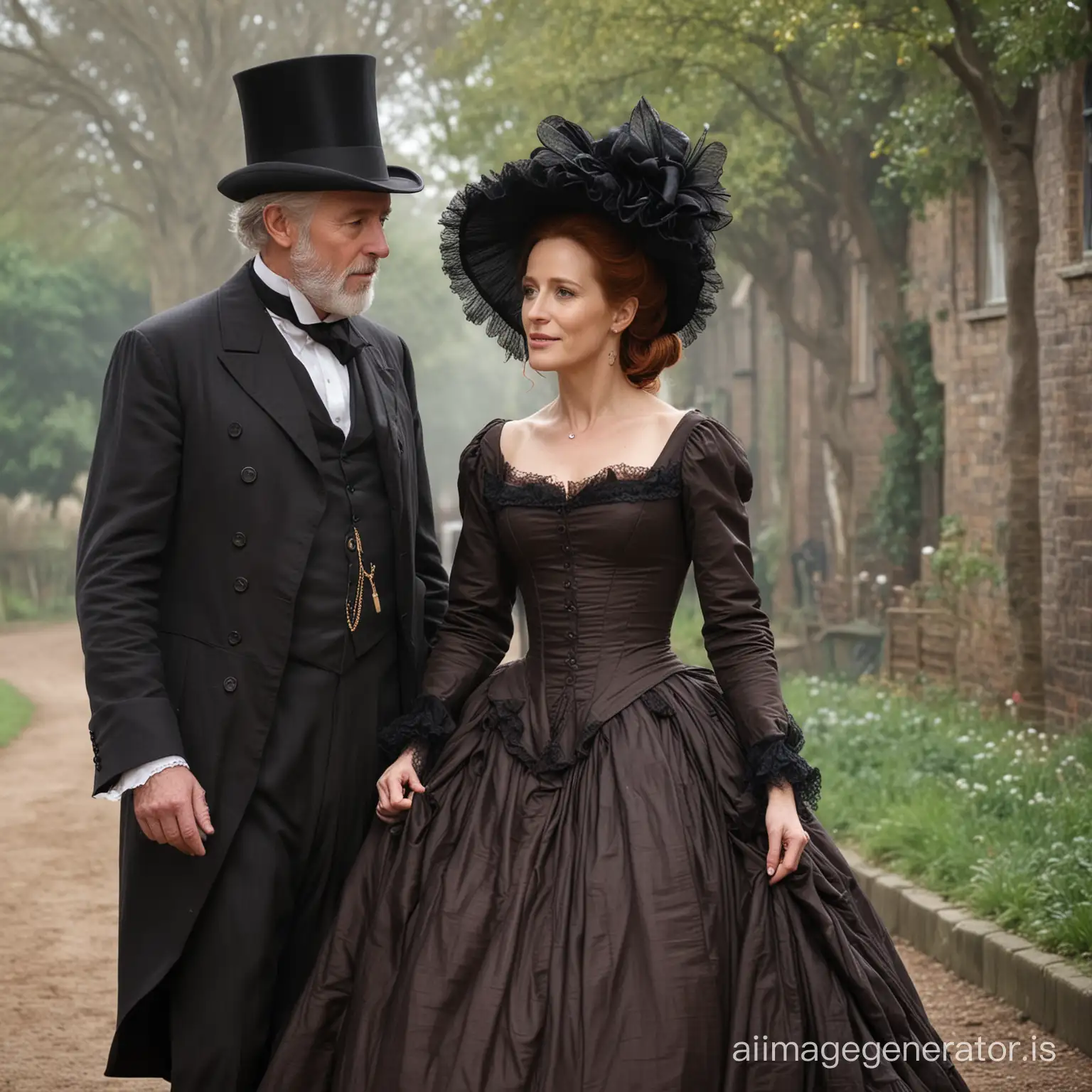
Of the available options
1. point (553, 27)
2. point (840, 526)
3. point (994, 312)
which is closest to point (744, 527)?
point (994, 312)

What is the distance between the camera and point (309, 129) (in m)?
3.32

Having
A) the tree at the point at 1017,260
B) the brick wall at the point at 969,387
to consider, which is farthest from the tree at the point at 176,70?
the tree at the point at 1017,260

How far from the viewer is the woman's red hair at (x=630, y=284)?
3.22m

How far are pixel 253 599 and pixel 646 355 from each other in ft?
3.07

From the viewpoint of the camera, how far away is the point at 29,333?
957 inches

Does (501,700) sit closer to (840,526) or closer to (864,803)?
(864,803)

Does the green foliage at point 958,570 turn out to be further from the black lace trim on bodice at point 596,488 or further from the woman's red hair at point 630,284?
the black lace trim on bodice at point 596,488

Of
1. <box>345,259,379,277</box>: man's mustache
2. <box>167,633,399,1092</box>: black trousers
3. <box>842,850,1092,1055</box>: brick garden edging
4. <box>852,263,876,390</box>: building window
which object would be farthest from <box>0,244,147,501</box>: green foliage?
<box>167,633,399,1092</box>: black trousers

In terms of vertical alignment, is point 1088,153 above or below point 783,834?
above

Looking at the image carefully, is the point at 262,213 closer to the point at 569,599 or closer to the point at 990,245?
the point at 569,599

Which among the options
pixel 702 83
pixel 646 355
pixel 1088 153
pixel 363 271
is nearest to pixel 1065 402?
pixel 1088 153

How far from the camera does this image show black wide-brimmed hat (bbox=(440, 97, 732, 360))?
3148 millimetres

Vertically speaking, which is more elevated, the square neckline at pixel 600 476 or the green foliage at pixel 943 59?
the green foliage at pixel 943 59

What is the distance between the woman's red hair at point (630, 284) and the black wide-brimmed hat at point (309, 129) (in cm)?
34
